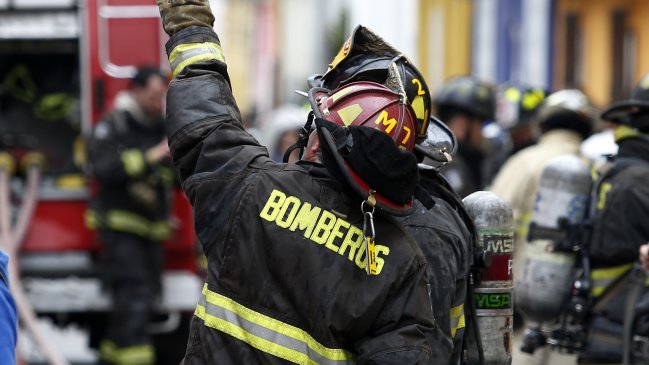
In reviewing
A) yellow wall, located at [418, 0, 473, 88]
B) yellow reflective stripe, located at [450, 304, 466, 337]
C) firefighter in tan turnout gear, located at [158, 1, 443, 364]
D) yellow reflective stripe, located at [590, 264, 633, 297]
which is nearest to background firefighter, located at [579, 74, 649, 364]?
yellow reflective stripe, located at [590, 264, 633, 297]

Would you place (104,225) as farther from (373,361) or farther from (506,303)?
(373,361)

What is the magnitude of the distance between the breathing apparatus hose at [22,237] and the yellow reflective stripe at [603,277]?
328 centimetres

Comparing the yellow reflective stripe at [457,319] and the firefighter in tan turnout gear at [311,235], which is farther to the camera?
the yellow reflective stripe at [457,319]

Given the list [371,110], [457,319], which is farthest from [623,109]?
[371,110]

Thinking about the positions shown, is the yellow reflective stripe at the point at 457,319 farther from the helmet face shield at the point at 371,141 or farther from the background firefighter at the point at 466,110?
the background firefighter at the point at 466,110

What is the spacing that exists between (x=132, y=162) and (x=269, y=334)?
15.1 ft

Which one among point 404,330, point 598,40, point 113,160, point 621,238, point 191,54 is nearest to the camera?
point 404,330

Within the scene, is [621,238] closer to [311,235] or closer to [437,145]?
[437,145]

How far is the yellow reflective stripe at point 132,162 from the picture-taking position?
24.5 feet

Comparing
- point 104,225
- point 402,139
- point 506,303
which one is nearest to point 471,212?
point 506,303

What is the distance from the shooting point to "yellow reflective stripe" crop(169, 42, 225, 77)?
320 centimetres

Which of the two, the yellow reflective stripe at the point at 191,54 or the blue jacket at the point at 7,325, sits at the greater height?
the yellow reflective stripe at the point at 191,54

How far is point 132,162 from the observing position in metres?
7.47

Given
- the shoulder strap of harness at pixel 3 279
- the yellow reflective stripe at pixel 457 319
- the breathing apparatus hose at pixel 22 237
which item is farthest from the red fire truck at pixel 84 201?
the shoulder strap of harness at pixel 3 279
